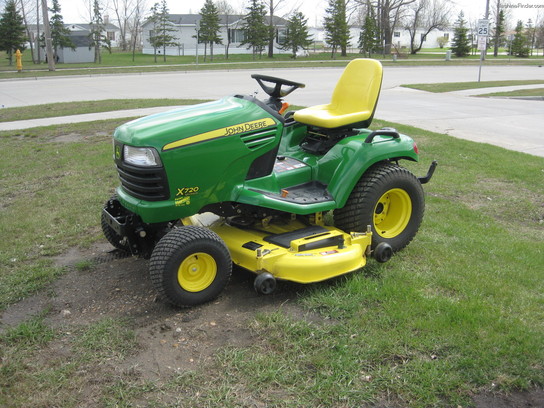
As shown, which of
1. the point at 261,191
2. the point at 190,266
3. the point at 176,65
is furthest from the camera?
the point at 176,65

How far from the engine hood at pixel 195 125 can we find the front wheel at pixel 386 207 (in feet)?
3.13

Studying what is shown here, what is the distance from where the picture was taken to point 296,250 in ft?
13.3

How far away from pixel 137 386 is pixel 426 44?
86.0 m

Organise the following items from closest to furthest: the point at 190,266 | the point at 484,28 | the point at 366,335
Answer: the point at 366,335 → the point at 190,266 → the point at 484,28

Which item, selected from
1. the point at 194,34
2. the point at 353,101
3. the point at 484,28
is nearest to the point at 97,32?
the point at 194,34

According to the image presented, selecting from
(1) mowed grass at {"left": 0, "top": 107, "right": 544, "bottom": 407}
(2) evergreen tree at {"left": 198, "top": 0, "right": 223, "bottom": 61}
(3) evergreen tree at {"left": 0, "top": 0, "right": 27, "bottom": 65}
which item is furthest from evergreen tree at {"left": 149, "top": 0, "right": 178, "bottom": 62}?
(1) mowed grass at {"left": 0, "top": 107, "right": 544, "bottom": 407}

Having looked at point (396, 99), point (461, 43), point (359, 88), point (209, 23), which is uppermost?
point (209, 23)

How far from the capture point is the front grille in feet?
12.2

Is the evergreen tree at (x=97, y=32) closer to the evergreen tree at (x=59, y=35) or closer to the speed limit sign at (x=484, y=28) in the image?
the evergreen tree at (x=59, y=35)

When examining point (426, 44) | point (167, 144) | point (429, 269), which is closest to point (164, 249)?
point (167, 144)

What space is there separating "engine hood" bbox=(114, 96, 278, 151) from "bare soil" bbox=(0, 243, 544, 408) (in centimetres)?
115

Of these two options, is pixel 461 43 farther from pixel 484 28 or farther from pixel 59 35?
pixel 59 35

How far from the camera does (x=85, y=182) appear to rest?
23.7ft

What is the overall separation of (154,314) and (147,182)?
35.8 inches
